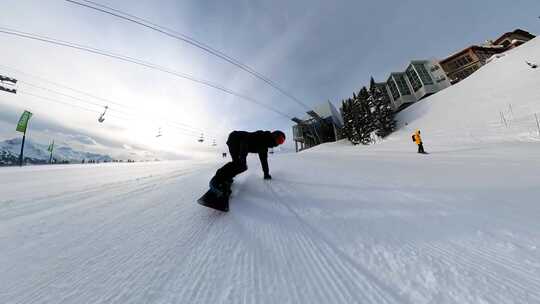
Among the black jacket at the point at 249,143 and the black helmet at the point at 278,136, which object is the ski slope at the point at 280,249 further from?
the black helmet at the point at 278,136

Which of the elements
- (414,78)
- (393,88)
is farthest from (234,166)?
(393,88)

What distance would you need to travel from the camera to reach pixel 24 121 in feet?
77.0

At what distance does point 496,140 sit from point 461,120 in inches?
295

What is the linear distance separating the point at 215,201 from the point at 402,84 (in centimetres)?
4893

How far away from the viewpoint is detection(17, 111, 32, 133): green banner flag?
23.3 metres

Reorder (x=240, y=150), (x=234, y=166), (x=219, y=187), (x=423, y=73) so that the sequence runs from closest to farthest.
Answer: (x=219, y=187) < (x=234, y=166) < (x=240, y=150) < (x=423, y=73)

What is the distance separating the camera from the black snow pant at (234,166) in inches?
107

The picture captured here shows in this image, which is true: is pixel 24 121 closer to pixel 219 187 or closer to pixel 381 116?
pixel 219 187

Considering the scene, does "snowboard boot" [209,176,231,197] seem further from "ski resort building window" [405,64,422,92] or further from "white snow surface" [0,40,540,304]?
"ski resort building window" [405,64,422,92]

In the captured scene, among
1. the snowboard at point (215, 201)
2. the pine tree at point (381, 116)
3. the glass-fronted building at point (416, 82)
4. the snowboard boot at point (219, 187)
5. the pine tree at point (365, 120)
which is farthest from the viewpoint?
the glass-fronted building at point (416, 82)

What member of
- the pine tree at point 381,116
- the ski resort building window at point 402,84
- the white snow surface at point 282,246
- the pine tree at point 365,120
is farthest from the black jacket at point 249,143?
the ski resort building window at point 402,84

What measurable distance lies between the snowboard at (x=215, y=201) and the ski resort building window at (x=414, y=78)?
152 ft

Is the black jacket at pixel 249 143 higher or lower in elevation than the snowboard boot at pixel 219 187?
higher

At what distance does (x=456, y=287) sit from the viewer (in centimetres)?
99
